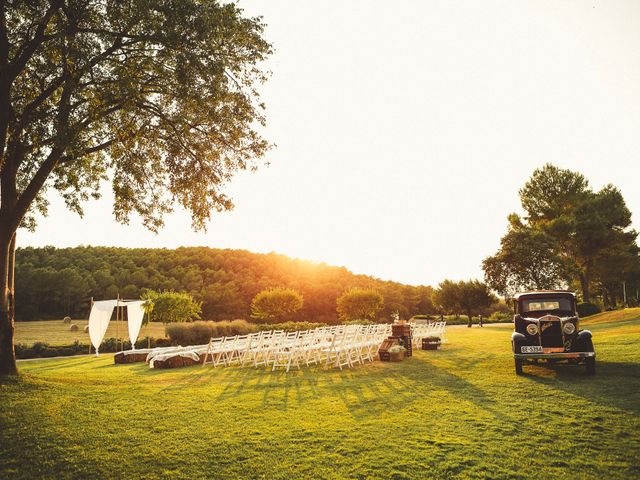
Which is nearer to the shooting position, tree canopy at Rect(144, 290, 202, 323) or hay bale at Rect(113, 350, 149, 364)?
hay bale at Rect(113, 350, 149, 364)

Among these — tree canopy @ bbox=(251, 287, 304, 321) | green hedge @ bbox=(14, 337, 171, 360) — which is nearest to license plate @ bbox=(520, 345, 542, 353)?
green hedge @ bbox=(14, 337, 171, 360)

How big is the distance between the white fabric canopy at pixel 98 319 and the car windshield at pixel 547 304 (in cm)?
1897

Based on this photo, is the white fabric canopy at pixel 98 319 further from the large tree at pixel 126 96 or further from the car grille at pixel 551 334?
the car grille at pixel 551 334

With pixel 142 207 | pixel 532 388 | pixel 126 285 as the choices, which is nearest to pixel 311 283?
pixel 126 285

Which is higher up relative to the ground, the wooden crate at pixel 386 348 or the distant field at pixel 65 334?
the wooden crate at pixel 386 348

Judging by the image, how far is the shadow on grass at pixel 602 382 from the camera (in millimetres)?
6746

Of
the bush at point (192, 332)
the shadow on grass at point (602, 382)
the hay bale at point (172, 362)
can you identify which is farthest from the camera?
the bush at point (192, 332)

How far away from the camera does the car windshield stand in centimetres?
1072

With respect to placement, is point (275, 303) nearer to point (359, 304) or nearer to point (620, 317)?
point (359, 304)

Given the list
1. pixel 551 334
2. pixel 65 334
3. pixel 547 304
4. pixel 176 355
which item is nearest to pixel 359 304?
pixel 65 334

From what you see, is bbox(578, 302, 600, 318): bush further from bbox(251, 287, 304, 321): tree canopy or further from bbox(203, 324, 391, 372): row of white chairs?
bbox(203, 324, 391, 372): row of white chairs

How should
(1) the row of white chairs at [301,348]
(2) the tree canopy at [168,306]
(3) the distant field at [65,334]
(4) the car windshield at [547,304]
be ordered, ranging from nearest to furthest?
(4) the car windshield at [547,304] → (1) the row of white chairs at [301,348] → (3) the distant field at [65,334] → (2) the tree canopy at [168,306]

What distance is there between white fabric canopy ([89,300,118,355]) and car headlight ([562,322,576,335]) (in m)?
19.8

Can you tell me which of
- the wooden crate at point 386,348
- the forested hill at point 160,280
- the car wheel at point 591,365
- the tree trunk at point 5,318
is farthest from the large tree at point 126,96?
the forested hill at point 160,280
